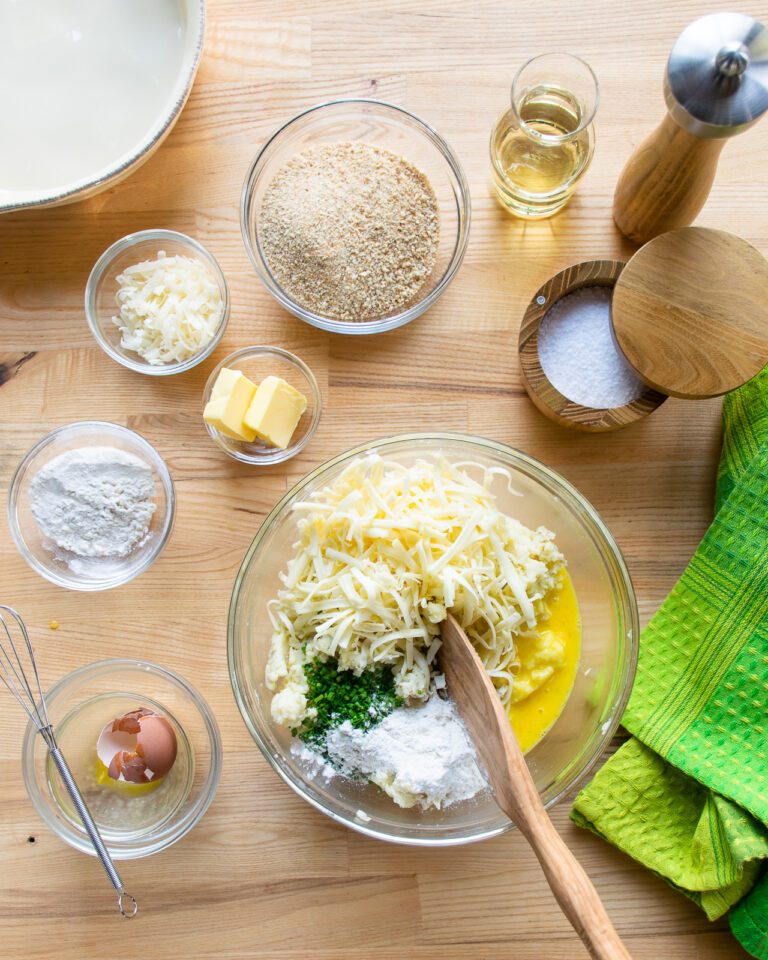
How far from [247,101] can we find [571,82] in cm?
64

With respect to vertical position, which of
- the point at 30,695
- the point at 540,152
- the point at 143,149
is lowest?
the point at 30,695

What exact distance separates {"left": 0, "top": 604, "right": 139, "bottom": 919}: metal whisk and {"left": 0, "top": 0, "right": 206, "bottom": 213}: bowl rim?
0.81 metres

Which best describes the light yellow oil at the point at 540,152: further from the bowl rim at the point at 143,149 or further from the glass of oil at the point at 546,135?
the bowl rim at the point at 143,149

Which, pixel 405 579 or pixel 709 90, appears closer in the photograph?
pixel 709 90

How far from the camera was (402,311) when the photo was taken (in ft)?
5.20

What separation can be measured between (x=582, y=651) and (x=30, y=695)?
3.47 feet

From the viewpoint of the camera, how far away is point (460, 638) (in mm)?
1325

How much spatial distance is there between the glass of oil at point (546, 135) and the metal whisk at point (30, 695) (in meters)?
1.30

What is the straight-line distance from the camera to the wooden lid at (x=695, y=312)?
1424mm

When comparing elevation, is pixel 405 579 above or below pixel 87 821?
above

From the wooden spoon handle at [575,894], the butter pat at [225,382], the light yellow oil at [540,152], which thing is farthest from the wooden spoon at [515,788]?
the light yellow oil at [540,152]

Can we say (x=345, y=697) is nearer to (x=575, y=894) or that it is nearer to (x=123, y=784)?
(x=575, y=894)

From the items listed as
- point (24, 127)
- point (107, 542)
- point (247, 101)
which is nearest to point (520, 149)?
point (247, 101)

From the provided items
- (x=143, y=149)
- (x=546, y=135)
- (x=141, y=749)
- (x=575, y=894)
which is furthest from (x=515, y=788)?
(x=143, y=149)
